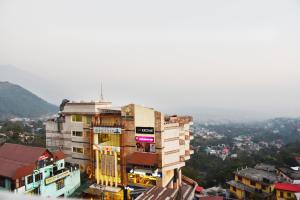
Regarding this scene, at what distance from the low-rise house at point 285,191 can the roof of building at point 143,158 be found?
491 centimetres

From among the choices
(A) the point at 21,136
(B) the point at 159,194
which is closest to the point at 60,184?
(B) the point at 159,194

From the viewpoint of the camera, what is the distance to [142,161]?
6352mm

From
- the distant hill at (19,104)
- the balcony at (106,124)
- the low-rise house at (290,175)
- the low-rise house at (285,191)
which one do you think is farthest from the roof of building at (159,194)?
the distant hill at (19,104)

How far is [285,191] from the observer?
354 inches

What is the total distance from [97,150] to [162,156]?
5.51 feet

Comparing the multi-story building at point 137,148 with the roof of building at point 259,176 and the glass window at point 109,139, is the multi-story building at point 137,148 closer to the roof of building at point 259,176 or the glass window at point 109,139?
the glass window at point 109,139

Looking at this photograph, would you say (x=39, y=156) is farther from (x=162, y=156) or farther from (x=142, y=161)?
(x=162, y=156)

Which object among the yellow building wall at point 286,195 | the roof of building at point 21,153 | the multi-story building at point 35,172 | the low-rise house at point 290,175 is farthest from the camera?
the low-rise house at point 290,175

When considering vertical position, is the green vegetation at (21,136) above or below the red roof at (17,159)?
below

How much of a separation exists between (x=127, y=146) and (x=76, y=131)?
1.71 meters

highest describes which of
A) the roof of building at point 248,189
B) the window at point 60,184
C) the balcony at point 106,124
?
the balcony at point 106,124

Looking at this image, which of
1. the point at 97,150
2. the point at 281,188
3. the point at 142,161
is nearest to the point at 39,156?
the point at 97,150

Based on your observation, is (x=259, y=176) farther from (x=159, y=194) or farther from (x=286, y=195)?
(x=159, y=194)

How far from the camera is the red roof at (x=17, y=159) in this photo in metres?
5.34
